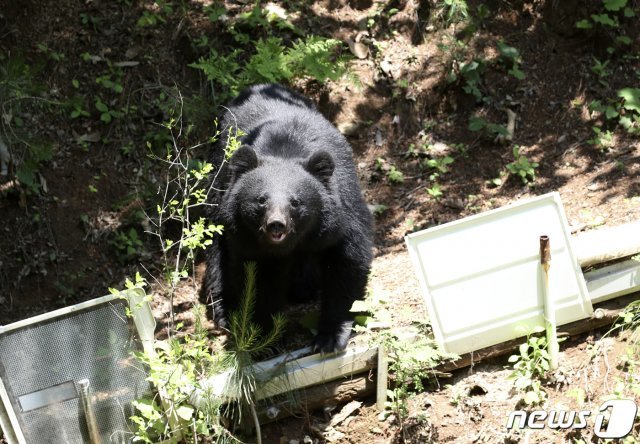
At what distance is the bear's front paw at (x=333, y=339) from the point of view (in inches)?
218

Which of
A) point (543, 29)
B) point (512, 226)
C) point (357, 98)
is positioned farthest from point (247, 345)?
point (543, 29)

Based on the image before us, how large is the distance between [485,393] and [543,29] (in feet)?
17.8

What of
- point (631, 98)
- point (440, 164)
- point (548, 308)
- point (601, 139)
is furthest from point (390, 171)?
point (548, 308)

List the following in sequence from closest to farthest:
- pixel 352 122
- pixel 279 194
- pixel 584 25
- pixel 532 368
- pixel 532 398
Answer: pixel 532 398 < pixel 532 368 < pixel 279 194 < pixel 352 122 < pixel 584 25

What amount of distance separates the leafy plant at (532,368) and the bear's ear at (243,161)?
7.46ft

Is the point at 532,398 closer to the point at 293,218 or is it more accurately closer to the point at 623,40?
the point at 293,218

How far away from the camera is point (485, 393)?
5301 millimetres

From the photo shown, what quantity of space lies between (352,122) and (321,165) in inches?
117

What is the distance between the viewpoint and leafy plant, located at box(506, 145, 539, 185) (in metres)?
7.98

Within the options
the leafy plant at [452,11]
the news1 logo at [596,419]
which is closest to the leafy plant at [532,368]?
the news1 logo at [596,419]

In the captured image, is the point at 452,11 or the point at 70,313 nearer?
the point at 70,313

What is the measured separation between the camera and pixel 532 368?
522 cm

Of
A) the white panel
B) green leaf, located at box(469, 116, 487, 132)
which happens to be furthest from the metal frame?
green leaf, located at box(469, 116, 487, 132)

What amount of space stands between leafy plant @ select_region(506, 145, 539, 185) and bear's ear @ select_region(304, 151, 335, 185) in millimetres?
2816
